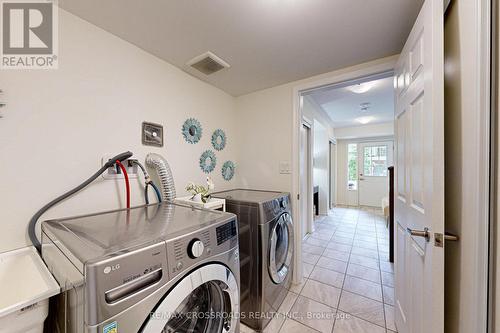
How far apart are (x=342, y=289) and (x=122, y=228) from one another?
82.8 inches

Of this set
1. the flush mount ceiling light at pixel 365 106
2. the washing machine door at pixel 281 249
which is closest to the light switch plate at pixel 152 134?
the washing machine door at pixel 281 249

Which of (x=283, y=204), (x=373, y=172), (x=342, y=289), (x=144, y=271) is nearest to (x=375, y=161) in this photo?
(x=373, y=172)

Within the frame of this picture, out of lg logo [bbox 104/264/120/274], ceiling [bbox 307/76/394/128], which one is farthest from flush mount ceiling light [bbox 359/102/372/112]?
lg logo [bbox 104/264/120/274]

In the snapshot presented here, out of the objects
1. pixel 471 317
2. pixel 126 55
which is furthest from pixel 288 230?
pixel 126 55

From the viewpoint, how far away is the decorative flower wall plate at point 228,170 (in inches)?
87.0

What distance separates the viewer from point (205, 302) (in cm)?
94

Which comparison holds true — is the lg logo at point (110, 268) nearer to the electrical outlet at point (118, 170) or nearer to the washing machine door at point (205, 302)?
the washing machine door at point (205, 302)

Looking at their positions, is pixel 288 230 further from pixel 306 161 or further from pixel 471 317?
pixel 306 161

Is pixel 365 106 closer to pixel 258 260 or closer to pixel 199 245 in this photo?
pixel 258 260

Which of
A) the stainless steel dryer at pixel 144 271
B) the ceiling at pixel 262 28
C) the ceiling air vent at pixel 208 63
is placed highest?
the ceiling at pixel 262 28

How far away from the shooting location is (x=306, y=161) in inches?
134

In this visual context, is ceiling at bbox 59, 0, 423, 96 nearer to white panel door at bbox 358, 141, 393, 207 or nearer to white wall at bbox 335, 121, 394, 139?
white wall at bbox 335, 121, 394, 139

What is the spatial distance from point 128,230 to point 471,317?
1435 mm

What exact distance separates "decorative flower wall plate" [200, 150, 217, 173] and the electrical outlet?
0.66 metres
